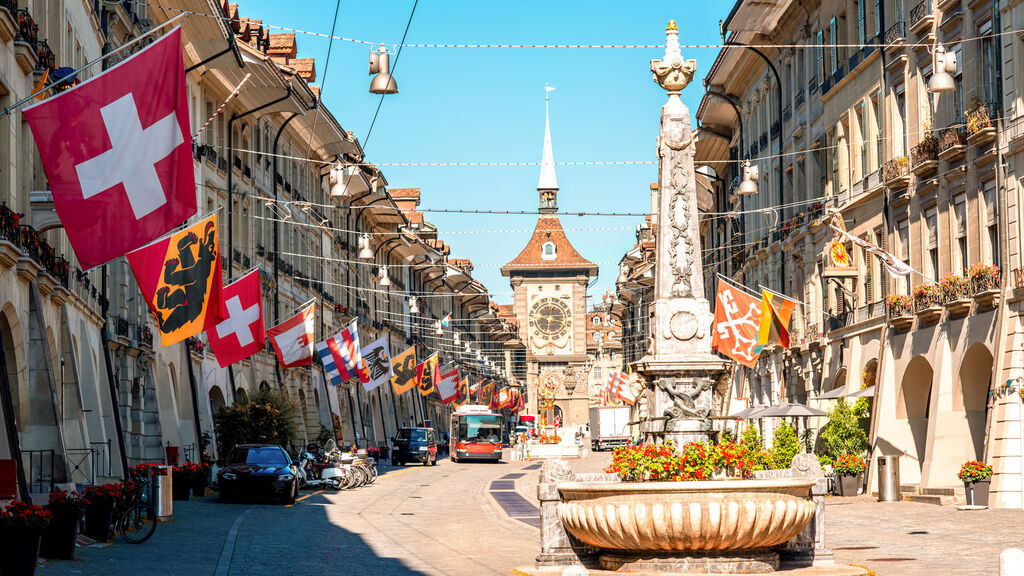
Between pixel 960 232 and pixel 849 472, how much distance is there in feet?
25.7

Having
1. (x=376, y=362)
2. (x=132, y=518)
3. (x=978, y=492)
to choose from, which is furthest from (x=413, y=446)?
(x=132, y=518)

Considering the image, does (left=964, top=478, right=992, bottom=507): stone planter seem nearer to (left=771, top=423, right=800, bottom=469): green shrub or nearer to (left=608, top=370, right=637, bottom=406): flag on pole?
(left=771, top=423, right=800, bottom=469): green shrub

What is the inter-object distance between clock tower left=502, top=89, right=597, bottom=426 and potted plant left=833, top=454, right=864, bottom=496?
427 feet

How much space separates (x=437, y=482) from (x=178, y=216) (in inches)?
1345

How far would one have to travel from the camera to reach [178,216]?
49.2 ft

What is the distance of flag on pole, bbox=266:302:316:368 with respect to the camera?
38812mm

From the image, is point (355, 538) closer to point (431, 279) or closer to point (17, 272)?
point (17, 272)

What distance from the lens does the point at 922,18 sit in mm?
33375

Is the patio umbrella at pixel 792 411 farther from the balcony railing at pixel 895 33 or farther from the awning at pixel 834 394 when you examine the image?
the balcony railing at pixel 895 33

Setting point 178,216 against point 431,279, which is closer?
point 178,216

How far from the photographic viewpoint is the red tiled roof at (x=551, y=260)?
173 meters

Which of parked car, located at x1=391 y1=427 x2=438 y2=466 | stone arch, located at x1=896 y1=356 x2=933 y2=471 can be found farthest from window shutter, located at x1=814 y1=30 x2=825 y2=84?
parked car, located at x1=391 y1=427 x2=438 y2=466

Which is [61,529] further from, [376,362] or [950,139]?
[376,362]

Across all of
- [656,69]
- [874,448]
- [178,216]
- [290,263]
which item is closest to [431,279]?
[290,263]
